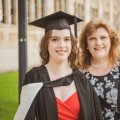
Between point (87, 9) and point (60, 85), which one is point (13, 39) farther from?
point (60, 85)

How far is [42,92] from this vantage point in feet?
8.25

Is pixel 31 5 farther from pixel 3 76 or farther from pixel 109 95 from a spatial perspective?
pixel 109 95

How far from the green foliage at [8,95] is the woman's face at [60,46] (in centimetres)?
355

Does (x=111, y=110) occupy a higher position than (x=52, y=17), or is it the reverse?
(x=52, y=17)

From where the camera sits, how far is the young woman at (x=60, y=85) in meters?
2.48

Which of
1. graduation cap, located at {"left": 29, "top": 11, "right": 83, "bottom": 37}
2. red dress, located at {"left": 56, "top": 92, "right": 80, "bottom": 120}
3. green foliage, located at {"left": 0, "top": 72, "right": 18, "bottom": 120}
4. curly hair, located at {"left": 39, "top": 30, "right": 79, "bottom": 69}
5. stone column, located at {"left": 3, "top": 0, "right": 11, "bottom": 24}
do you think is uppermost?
stone column, located at {"left": 3, "top": 0, "right": 11, "bottom": 24}

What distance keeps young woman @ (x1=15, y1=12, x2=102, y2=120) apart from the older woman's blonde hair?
1.11ft

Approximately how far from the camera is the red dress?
8.10ft

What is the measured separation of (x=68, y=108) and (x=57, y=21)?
2.35ft

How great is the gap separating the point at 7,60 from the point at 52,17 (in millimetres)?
7811

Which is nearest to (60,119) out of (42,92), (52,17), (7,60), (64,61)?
(42,92)

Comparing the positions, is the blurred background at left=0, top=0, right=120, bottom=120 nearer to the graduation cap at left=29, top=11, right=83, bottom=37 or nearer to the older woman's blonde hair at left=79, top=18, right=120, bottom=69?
the older woman's blonde hair at left=79, top=18, right=120, bottom=69

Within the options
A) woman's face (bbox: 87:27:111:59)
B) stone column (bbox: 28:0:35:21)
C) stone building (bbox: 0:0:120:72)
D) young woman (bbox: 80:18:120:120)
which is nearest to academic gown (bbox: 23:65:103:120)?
young woman (bbox: 80:18:120:120)

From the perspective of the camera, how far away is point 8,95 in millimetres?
7383
